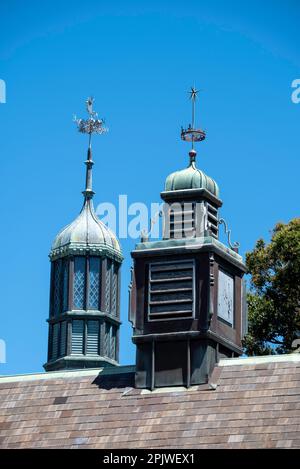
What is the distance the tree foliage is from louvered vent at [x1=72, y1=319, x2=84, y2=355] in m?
7.80

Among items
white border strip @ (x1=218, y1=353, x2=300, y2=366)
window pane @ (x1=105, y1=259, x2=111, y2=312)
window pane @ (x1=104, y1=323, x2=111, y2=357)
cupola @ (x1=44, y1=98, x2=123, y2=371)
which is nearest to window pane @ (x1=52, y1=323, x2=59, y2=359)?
cupola @ (x1=44, y1=98, x2=123, y2=371)

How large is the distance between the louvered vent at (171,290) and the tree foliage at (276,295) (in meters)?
15.2

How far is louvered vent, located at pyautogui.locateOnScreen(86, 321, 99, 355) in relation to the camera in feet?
240

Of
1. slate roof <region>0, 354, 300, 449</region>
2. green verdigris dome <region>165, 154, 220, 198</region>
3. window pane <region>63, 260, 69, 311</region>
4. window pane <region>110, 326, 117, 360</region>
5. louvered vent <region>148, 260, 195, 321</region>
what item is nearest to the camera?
slate roof <region>0, 354, 300, 449</region>

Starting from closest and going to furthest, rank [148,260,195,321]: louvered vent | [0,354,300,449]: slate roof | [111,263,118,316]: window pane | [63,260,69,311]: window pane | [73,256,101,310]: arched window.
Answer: [0,354,300,449]: slate roof → [148,260,195,321]: louvered vent → [63,260,69,311]: window pane → [73,256,101,310]: arched window → [111,263,118,316]: window pane

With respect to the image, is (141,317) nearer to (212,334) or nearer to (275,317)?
(212,334)

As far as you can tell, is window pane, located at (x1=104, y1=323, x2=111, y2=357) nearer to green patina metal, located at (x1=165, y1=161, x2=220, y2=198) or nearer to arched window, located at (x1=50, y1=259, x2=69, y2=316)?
arched window, located at (x1=50, y1=259, x2=69, y2=316)

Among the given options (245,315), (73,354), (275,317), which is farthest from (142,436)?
(275,317)

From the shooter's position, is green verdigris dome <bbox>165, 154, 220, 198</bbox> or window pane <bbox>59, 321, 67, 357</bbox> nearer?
green verdigris dome <bbox>165, 154, 220, 198</bbox>

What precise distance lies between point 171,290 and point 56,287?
12.4m

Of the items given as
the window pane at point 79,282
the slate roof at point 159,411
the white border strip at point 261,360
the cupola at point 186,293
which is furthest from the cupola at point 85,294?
the white border strip at point 261,360

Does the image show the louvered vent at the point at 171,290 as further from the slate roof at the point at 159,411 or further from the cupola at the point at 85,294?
the cupola at the point at 85,294

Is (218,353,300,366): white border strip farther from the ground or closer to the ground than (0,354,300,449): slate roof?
farther from the ground

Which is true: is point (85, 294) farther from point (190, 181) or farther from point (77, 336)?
point (190, 181)
